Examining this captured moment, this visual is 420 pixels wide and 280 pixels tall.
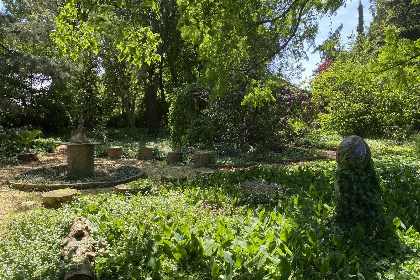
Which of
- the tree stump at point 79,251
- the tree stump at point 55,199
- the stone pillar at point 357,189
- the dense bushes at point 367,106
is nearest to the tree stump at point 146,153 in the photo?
the tree stump at point 55,199

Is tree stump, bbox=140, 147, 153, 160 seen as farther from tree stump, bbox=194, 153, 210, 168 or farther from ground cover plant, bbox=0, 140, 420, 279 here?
ground cover plant, bbox=0, 140, 420, 279

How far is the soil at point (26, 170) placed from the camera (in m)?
5.32

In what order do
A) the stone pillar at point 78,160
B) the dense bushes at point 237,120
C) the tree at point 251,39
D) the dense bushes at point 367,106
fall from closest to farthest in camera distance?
the tree at point 251,39
the stone pillar at point 78,160
the dense bushes at point 237,120
the dense bushes at point 367,106

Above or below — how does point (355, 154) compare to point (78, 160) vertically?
above

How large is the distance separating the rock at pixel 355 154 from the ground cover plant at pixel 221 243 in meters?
0.60

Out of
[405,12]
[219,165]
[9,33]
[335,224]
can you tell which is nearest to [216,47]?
[219,165]

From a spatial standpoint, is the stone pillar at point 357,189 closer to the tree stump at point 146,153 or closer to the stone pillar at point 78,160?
the stone pillar at point 78,160

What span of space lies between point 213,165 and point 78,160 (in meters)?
3.64

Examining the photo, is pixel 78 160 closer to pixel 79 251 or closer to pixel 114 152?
pixel 114 152

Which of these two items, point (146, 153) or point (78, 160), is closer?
point (78, 160)

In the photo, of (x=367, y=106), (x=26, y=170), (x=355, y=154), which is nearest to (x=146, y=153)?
(x=26, y=170)

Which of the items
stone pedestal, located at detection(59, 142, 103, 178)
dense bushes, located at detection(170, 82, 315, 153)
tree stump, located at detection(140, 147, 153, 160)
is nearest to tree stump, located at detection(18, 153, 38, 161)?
tree stump, located at detection(140, 147, 153, 160)

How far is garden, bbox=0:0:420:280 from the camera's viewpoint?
8.99 feet

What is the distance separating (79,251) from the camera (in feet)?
9.40
